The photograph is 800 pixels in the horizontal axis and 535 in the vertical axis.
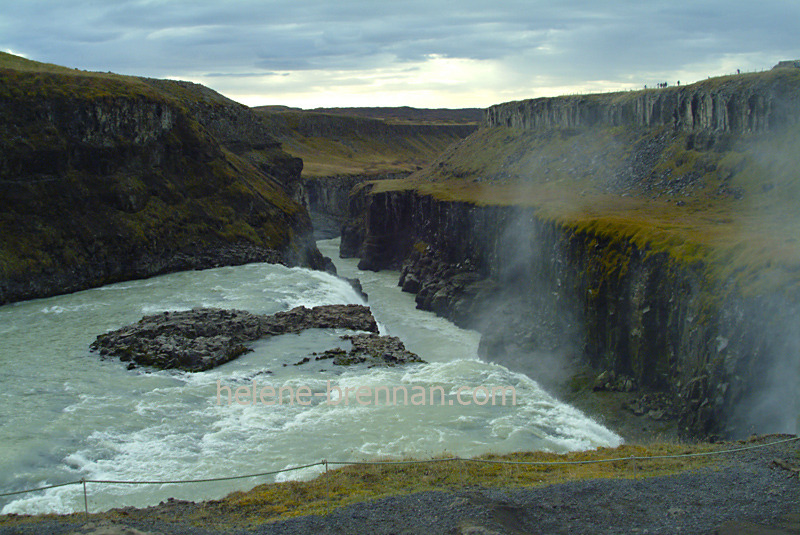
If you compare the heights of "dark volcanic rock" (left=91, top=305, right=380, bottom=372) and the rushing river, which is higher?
"dark volcanic rock" (left=91, top=305, right=380, bottom=372)

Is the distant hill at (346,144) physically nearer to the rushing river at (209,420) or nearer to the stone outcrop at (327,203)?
the stone outcrop at (327,203)

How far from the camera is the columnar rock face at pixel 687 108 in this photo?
158ft

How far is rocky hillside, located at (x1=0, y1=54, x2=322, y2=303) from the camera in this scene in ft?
173

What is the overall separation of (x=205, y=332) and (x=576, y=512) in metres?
28.2

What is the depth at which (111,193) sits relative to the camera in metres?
59.1

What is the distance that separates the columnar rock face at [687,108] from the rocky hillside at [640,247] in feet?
0.50

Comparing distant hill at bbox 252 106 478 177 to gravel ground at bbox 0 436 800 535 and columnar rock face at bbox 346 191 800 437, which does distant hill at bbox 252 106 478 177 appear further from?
gravel ground at bbox 0 436 800 535

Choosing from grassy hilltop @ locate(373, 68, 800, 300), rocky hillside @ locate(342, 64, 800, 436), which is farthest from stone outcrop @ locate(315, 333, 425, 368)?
grassy hilltop @ locate(373, 68, 800, 300)

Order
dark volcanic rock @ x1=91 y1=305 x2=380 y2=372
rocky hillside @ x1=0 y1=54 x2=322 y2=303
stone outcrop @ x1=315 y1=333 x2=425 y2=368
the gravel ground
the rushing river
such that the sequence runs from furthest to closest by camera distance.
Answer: rocky hillside @ x1=0 y1=54 x2=322 y2=303
stone outcrop @ x1=315 y1=333 x2=425 y2=368
dark volcanic rock @ x1=91 y1=305 x2=380 y2=372
the rushing river
the gravel ground

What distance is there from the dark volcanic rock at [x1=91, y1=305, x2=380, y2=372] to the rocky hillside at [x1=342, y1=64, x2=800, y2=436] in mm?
11499

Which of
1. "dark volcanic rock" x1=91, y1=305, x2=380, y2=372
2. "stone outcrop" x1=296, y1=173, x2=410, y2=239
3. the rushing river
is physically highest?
"stone outcrop" x1=296, y1=173, x2=410, y2=239

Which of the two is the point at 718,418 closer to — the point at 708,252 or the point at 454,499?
the point at 708,252

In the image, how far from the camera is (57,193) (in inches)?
2184

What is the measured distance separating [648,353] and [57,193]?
156 feet
